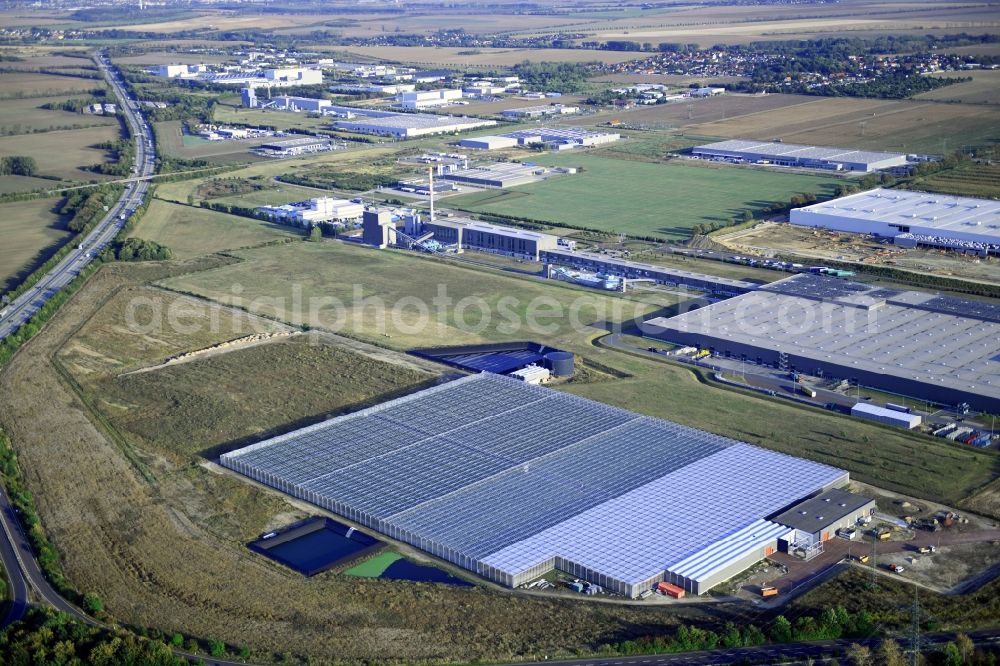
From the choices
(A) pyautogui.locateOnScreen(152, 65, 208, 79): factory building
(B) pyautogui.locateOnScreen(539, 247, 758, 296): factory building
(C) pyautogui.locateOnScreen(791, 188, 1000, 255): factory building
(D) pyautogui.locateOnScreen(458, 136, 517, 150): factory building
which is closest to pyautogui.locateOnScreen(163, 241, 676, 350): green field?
(B) pyautogui.locateOnScreen(539, 247, 758, 296): factory building

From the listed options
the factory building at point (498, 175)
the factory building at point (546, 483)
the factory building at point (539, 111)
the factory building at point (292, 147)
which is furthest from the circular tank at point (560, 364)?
the factory building at point (539, 111)

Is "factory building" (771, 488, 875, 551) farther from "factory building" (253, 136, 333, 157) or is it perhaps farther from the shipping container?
"factory building" (253, 136, 333, 157)

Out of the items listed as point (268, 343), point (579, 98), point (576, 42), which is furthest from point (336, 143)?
point (576, 42)

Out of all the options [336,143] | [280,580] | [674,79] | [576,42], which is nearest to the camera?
[280,580]

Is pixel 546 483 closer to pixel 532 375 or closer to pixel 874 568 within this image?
pixel 874 568

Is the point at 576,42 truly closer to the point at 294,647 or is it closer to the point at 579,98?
the point at 579,98
